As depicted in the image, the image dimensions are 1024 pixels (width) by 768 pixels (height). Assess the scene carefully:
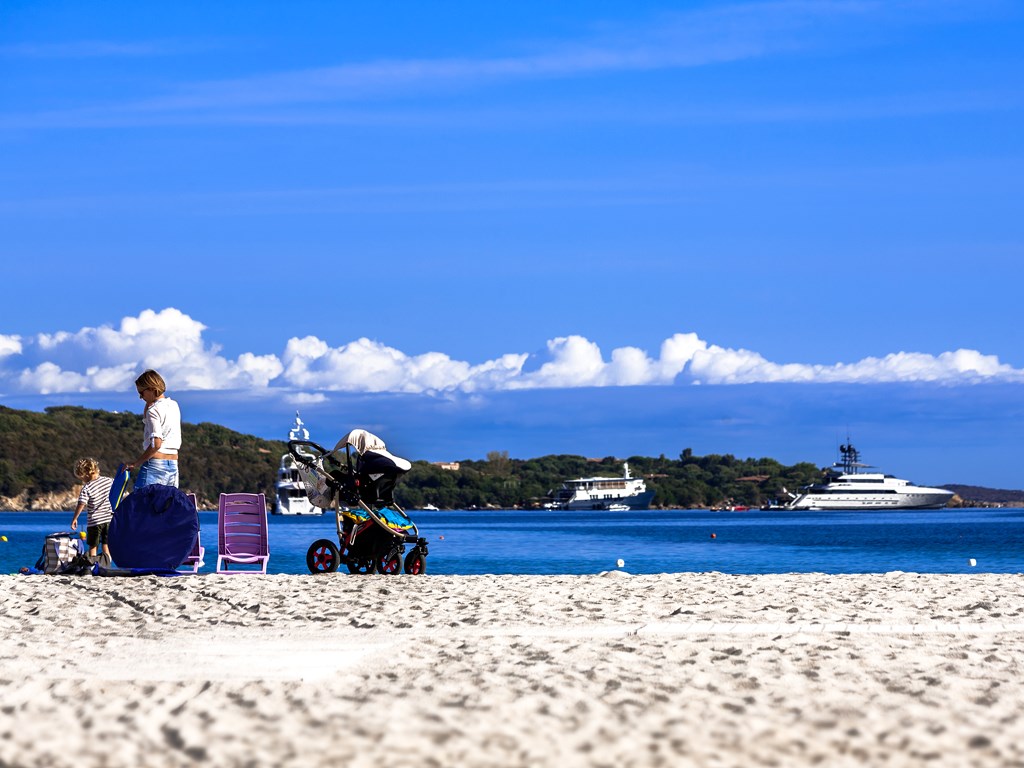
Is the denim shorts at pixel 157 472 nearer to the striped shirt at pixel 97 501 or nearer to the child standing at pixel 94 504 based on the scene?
the child standing at pixel 94 504

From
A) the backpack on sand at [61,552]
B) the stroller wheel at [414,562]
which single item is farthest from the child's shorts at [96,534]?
the stroller wheel at [414,562]

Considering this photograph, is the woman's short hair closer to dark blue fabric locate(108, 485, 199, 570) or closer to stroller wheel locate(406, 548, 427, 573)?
dark blue fabric locate(108, 485, 199, 570)

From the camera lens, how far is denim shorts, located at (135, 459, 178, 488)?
13188 mm

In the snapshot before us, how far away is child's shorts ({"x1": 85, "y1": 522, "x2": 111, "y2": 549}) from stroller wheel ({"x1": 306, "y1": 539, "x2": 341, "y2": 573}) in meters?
2.06

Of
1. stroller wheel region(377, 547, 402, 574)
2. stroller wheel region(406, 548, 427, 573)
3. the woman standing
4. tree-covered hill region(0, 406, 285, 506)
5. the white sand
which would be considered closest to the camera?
the white sand

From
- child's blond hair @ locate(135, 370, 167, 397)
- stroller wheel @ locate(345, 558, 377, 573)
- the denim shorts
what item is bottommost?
stroller wheel @ locate(345, 558, 377, 573)

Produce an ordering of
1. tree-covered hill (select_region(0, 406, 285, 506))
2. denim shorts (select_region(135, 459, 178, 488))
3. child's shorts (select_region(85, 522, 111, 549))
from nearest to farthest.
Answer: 1. denim shorts (select_region(135, 459, 178, 488))
2. child's shorts (select_region(85, 522, 111, 549))
3. tree-covered hill (select_region(0, 406, 285, 506))

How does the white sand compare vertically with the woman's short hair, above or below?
below

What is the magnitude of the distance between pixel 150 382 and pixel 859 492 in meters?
132

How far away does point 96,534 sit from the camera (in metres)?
14.5

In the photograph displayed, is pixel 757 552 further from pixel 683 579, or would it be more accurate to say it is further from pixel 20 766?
pixel 20 766

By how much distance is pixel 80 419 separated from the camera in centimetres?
12725

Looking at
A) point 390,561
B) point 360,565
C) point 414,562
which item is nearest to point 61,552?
point 360,565

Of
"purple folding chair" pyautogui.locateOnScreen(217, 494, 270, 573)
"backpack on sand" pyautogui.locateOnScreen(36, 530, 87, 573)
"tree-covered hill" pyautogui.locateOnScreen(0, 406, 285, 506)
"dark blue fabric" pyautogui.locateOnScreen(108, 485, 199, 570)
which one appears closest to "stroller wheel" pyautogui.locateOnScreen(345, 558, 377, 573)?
"purple folding chair" pyautogui.locateOnScreen(217, 494, 270, 573)
